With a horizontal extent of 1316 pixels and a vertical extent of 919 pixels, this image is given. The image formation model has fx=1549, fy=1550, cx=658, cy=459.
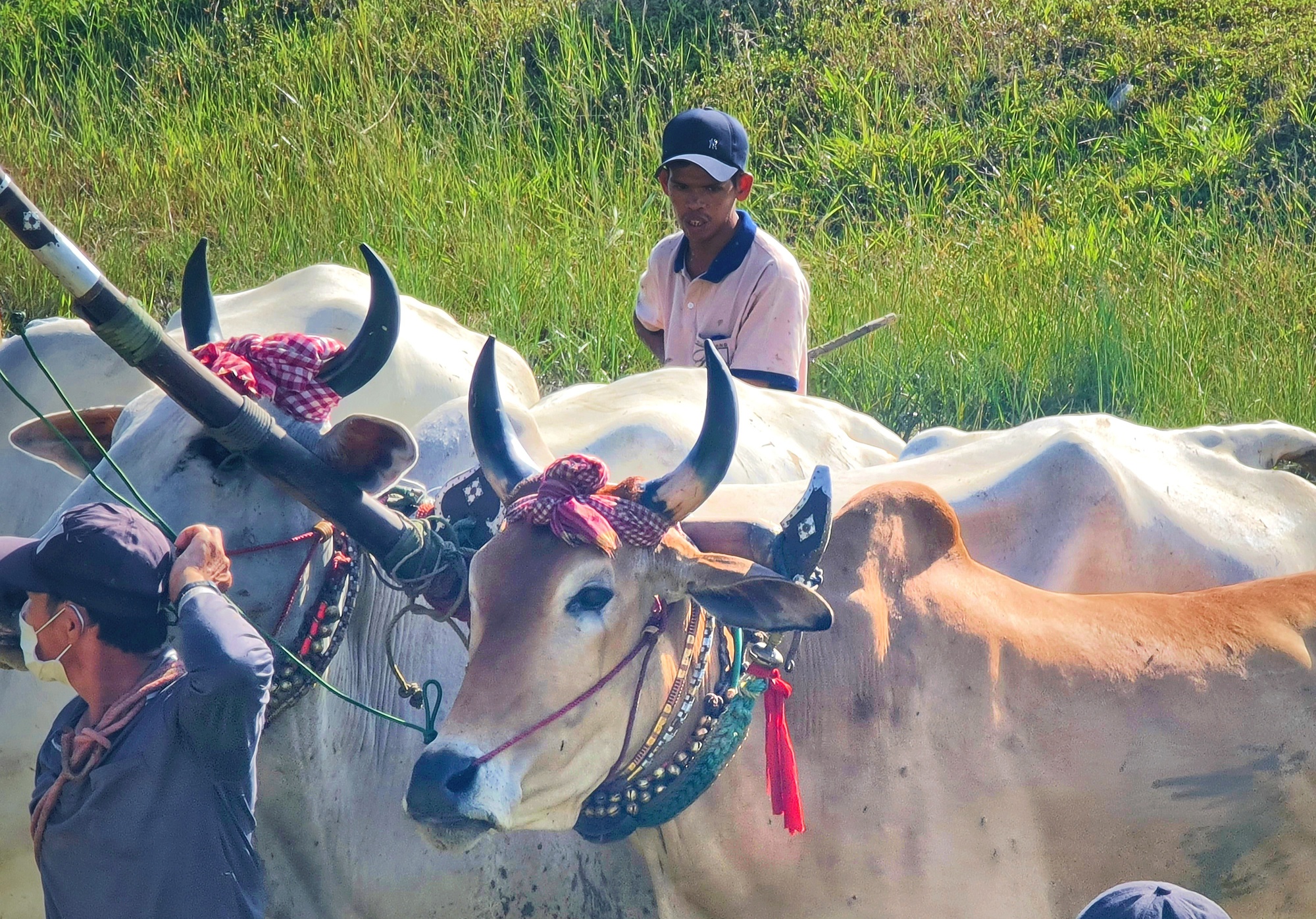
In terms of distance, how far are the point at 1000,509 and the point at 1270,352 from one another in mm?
3996

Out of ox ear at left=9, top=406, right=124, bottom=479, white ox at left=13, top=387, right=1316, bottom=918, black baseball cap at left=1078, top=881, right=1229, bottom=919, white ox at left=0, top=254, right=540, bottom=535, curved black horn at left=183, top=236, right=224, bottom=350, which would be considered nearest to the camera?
black baseball cap at left=1078, top=881, right=1229, bottom=919

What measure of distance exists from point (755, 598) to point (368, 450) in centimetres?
84

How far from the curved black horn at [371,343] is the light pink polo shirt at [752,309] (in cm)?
163

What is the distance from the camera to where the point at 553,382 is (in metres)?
6.95

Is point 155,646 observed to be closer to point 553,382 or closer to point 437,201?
point 553,382

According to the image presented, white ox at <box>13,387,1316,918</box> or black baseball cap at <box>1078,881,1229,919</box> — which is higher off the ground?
black baseball cap at <box>1078,881,1229,919</box>

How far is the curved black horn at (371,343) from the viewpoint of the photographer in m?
3.08

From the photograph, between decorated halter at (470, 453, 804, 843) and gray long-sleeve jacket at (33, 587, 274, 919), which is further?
decorated halter at (470, 453, 804, 843)

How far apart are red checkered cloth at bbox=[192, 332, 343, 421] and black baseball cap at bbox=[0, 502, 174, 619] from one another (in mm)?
520

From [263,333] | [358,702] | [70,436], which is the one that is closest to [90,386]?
[263,333]

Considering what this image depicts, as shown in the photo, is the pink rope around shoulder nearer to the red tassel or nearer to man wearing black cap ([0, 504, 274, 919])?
man wearing black cap ([0, 504, 274, 919])

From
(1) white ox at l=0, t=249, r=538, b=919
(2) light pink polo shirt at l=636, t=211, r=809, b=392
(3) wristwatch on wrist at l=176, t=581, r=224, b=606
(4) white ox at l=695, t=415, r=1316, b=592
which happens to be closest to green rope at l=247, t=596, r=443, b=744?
(3) wristwatch on wrist at l=176, t=581, r=224, b=606

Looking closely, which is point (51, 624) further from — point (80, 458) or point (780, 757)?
point (780, 757)

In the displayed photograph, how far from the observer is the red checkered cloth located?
299 centimetres
